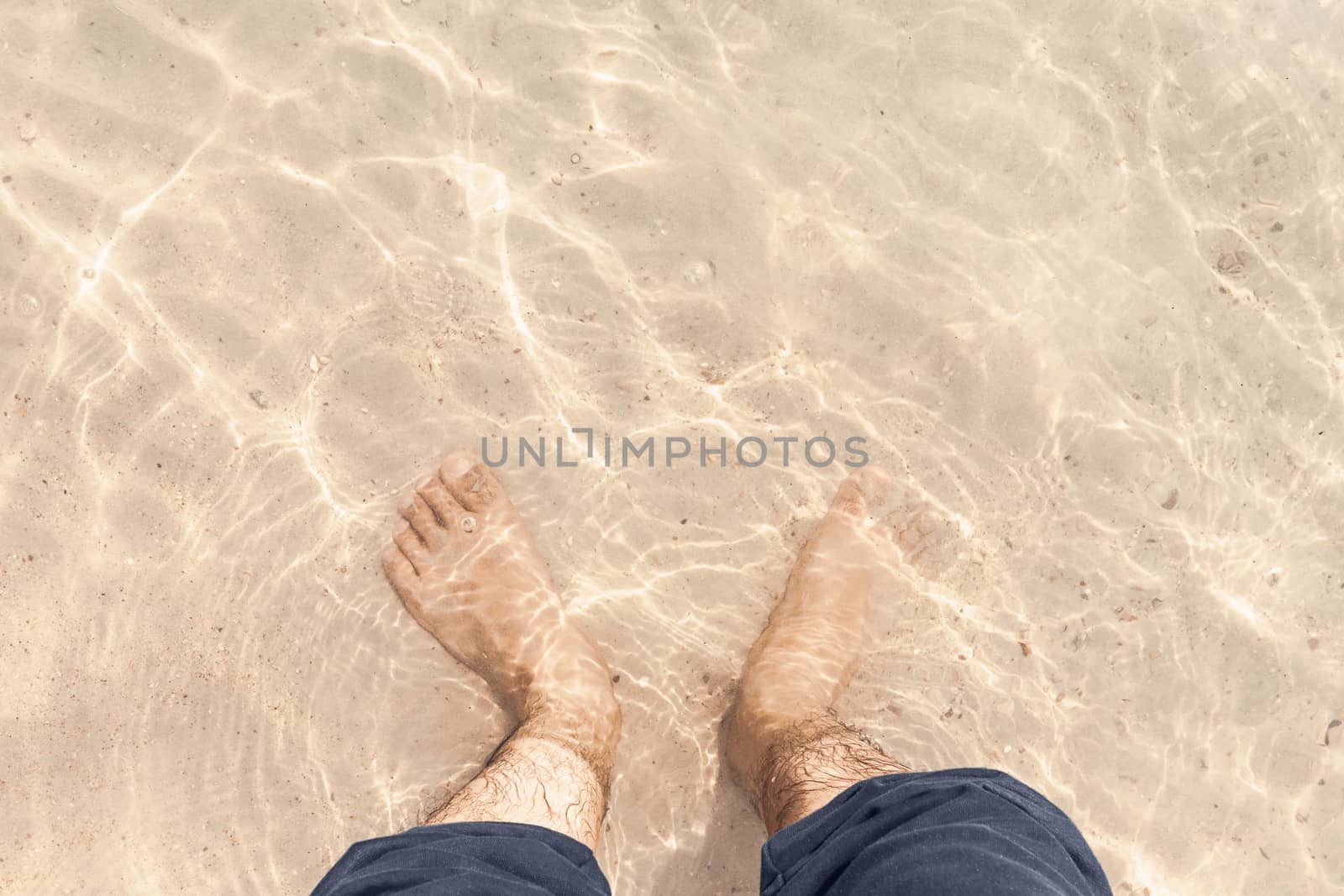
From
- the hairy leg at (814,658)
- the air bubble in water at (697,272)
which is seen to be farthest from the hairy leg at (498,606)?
the air bubble in water at (697,272)

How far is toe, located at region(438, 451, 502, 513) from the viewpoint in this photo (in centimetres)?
287

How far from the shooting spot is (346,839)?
111 inches

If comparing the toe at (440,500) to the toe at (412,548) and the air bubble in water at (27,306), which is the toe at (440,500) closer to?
the toe at (412,548)

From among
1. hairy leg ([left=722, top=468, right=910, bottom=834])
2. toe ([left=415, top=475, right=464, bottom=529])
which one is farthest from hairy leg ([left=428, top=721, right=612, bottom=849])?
toe ([left=415, top=475, right=464, bottom=529])

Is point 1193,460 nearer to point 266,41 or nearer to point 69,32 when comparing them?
point 266,41

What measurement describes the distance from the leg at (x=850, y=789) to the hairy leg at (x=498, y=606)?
0.55m

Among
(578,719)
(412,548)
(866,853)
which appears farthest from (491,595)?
(866,853)

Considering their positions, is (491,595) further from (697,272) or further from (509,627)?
(697,272)

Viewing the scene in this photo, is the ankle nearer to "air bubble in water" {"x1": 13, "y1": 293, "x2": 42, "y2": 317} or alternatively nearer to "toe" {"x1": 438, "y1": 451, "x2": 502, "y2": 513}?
"toe" {"x1": 438, "y1": 451, "x2": 502, "y2": 513}

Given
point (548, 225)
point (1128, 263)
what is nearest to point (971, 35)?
point (1128, 263)

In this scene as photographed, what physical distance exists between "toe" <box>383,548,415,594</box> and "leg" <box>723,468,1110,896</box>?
4.34ft

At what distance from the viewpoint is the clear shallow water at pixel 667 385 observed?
275 centimetres

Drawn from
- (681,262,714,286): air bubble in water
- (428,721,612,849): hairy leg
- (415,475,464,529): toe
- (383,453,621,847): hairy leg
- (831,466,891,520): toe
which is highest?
(681,262,714,286): air bubble in water

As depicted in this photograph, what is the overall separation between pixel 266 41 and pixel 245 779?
2.70 m
